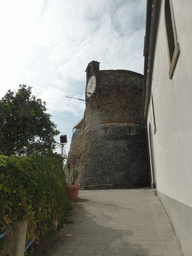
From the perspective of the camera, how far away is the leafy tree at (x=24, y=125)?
31.0ft

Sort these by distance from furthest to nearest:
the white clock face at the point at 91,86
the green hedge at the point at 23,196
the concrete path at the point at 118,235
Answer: the white clock face at the point at 91,86 → the concrete path at the point at 118,235 → the green hedge at the point at 23,196

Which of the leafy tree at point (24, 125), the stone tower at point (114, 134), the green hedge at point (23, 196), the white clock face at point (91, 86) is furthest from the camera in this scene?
the white clock face at point (91, 86)

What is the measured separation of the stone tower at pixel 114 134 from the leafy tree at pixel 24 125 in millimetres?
7444

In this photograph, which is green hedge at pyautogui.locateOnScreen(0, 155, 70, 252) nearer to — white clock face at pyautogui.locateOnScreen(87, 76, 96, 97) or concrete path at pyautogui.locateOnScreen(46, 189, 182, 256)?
concrete path at pyautogui.locateOnScreen(46, 189, 182, 256)

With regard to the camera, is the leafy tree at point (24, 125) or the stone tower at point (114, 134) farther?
the stone tower at point (114, 134)

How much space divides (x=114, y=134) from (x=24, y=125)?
1170cm

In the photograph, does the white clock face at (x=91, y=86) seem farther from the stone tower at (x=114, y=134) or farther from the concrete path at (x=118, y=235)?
the concrete path at (x=118, y=235)

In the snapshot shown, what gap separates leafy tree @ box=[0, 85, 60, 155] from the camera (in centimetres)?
946

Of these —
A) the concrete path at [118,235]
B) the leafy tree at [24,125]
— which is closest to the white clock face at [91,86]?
the leafy tree at [24,125]

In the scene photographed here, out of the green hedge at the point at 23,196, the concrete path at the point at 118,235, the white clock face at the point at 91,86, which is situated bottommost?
the concrete path at the point at 118,235

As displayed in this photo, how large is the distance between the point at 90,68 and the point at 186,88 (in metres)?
22.9

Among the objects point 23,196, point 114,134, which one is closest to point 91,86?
point 114,134

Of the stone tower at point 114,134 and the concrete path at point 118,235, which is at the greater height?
the stone tower at point 114,134

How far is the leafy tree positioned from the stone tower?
24.4ft
